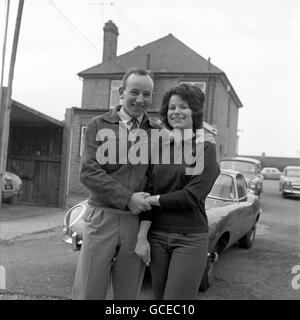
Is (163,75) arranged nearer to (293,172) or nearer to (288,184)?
(293,172)

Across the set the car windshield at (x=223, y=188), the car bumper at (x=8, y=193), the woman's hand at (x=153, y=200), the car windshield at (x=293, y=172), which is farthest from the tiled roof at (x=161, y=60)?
the woman's hand at (x=153, y=200)

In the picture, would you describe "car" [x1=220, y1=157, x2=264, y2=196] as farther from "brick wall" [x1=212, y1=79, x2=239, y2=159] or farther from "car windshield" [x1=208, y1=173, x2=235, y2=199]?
"car windshield" [x1=208, y1=173, x2=235, y2=199]

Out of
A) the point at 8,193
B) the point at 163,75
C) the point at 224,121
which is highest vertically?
the point at 163,75

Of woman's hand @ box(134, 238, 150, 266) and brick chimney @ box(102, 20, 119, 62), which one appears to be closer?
woman's hand @ box(134, 238, 150, 266)

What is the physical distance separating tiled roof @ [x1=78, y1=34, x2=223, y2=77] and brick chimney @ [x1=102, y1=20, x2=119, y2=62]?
0.36 metres

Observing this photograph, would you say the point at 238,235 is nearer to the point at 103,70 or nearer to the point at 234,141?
the point at 103,70

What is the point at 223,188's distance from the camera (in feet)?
19.1

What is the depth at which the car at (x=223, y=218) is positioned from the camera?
4.48 meters

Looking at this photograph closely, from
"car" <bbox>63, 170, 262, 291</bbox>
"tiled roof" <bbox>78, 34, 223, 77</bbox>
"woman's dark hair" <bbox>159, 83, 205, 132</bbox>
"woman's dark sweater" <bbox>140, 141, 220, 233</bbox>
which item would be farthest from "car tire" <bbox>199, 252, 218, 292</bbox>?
"tiled roof" <bbox>78, 34, 223, 77</bbox>

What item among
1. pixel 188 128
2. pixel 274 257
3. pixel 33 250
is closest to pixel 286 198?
pixel 274 257

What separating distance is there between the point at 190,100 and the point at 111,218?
2.98ft

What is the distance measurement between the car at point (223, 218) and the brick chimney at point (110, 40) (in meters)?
17.2

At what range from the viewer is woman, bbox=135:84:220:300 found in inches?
90.7

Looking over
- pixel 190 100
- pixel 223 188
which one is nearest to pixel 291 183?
pixel 223 188
